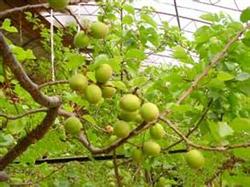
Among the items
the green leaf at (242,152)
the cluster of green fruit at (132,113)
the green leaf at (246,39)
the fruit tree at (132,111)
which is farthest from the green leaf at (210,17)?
the cluster of green fruit at (132,113)

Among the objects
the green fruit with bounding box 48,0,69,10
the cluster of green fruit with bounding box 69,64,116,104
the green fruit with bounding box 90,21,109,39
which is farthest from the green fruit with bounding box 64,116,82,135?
the green fruit with bounding box 48,0,69,10

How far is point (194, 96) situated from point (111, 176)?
71 cm

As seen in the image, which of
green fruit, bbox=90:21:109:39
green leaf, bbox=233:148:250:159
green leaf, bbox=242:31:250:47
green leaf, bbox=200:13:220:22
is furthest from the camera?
green leaf, bbox=200:13:220:22

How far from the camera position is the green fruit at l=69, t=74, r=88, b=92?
3.35 ft

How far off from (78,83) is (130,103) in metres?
0.11

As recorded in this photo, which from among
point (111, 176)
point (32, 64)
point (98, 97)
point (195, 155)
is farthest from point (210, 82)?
point (32, 64)

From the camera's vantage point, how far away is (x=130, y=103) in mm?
1045

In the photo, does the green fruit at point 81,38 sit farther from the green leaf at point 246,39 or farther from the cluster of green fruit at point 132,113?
the green leaf at point 246,39

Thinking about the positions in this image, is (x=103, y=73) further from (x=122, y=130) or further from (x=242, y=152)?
(x=242, y=152)

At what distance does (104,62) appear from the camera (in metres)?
1.09

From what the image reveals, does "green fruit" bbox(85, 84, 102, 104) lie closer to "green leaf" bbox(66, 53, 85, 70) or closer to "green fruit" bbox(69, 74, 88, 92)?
"green fruit" bbox(69, 74, 88, 92)

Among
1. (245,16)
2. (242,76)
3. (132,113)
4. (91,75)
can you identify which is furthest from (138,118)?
(245,16)

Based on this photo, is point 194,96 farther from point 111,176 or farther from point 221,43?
point 111,176

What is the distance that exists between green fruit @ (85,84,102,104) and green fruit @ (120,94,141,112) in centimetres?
5
